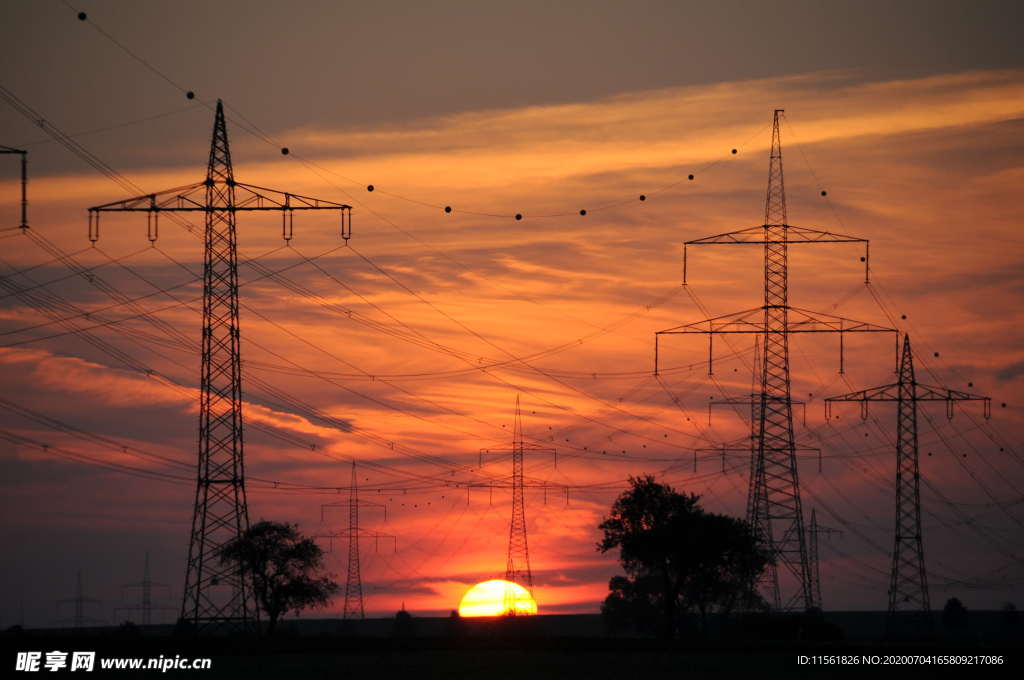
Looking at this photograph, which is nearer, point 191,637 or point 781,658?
point 191,637

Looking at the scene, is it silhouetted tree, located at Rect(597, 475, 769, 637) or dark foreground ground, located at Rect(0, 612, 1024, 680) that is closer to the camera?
dark foreground ground, located at Rect(0, 612, 1024, 680)

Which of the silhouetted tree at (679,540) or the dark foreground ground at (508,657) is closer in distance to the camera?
the dark foreground ground at (508,657)

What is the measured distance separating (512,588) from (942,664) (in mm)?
68078

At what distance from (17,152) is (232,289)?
24.0m

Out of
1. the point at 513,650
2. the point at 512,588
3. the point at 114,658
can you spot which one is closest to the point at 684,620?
the point at 512,588

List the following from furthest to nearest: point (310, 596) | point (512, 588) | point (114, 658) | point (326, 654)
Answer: point (512, 588), point (310, 596), point (326, 654), point (114, 658)

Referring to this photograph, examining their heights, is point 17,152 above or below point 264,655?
above

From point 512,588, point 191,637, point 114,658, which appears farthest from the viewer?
point 512,588

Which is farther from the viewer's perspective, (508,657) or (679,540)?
(679,540)

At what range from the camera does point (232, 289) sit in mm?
79562

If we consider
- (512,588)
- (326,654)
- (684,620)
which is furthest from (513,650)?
(684,620)

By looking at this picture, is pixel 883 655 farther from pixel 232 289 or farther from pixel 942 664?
pixel 232 289

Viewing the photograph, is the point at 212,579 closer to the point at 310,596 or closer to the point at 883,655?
the point at 883,655

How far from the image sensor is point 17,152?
56.3 metres
